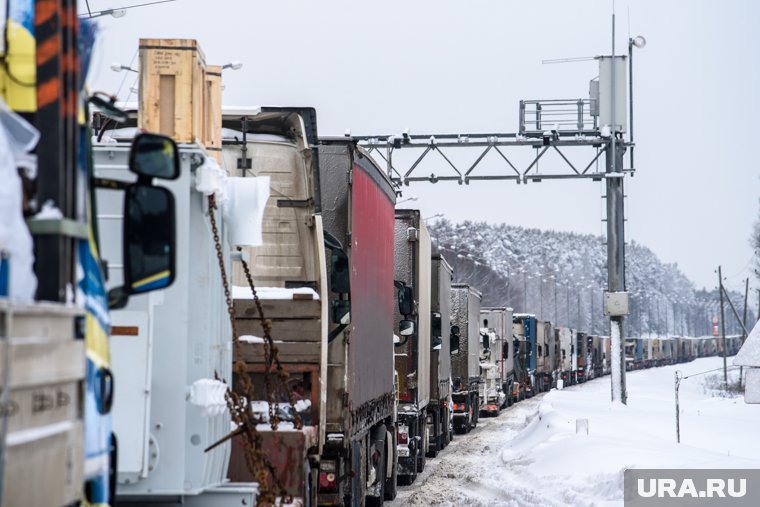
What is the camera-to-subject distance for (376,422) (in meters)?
14.6

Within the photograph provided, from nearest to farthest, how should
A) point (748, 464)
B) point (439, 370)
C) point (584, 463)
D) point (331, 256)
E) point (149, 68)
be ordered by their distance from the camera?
1. point (149, 68)
2. point (331, 256)
3. point (748, 464)
4. point (584, 463)
5. point (439, 370)

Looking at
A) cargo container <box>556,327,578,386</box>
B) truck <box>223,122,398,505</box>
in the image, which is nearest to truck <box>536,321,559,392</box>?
cargo container <box>556,327,578,386</box>

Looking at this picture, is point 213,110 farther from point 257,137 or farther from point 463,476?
point 463,476

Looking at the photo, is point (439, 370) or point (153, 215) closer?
point (153, 215)

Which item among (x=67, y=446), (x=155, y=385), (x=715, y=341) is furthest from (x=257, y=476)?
(x=715, y=341)

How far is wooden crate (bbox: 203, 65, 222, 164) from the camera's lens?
715 centimetres

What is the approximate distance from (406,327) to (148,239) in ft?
45.5

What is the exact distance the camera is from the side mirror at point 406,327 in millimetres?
17844

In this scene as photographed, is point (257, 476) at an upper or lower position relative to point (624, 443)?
upper

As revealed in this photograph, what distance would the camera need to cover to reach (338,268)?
1123cm

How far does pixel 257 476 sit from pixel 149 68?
219cm

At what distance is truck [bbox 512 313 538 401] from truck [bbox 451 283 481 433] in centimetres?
1663

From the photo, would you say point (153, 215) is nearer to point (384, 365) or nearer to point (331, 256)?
point (331, 256)

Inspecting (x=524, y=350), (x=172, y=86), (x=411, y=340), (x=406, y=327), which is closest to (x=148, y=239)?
(x=172, y=86)
